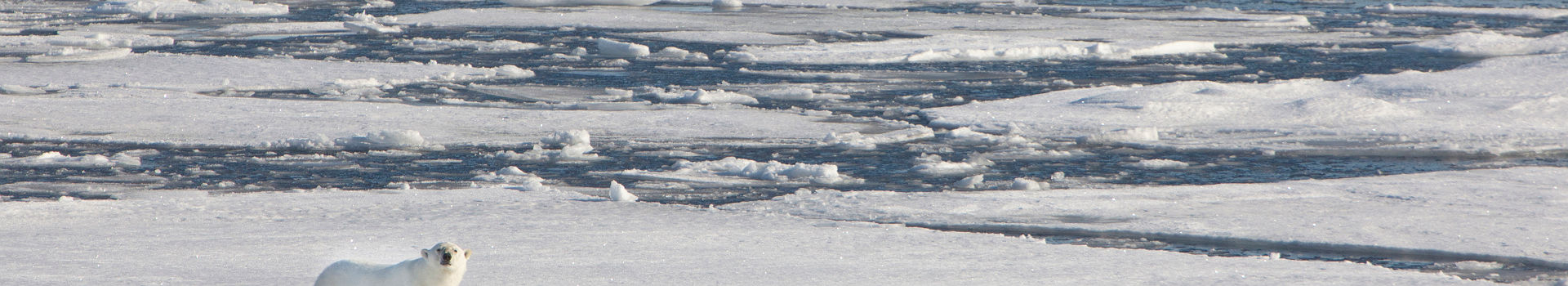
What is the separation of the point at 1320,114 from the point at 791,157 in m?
2.77

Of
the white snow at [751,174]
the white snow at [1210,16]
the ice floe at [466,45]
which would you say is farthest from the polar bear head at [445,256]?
the white snow at [1210,16]

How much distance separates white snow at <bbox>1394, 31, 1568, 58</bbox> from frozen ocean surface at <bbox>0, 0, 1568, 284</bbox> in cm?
5

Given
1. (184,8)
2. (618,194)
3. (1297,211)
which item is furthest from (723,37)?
(1297,211)

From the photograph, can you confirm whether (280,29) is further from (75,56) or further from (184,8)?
(75,56)

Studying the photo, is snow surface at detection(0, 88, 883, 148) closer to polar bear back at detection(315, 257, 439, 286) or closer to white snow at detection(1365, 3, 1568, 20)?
polar bear back at detection(315, 257, 439, 286)

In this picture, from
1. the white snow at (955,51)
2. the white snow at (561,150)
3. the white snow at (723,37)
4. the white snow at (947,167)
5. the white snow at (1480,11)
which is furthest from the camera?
the white snow at (1480,11)

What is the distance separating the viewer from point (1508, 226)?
15.0 feet

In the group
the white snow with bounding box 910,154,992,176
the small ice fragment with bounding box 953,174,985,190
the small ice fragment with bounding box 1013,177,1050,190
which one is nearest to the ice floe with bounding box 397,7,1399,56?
the white snow with bounding box 910,154,992,176

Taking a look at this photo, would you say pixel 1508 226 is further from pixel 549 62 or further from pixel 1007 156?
pixel 549 62

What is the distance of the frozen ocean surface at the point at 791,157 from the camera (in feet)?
13.1

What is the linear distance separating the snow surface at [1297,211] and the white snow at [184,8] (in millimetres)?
12930

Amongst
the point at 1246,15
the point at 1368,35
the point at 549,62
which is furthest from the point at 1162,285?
the point at 1246,15

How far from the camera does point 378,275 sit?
2.81 meters

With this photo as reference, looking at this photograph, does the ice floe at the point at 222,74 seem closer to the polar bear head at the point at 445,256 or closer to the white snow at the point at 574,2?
the polar bear head at the point at 445,256
